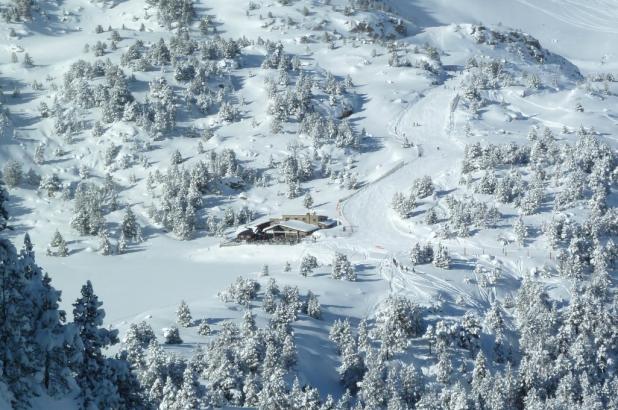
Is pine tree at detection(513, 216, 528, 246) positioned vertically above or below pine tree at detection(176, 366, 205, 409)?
below

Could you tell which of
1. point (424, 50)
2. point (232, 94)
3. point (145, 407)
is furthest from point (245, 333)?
point (424, 50)

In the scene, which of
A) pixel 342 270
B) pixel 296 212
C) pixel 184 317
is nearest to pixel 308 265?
pixel 342 270

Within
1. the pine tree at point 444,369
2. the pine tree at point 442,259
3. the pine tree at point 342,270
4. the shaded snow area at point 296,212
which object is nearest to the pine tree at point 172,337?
the shaded snow area at point 296,212

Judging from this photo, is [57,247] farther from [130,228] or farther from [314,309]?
[314,309]

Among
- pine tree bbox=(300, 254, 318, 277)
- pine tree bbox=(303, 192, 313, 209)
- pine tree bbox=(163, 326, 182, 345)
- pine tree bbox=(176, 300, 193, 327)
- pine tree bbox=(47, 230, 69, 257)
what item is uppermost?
pine tree bbox=(163, 326, 182, 345)

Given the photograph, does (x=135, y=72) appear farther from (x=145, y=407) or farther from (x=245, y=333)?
(x=145, y=407)

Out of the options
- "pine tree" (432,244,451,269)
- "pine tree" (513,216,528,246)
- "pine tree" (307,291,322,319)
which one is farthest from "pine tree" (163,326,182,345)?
"pine tree" (513,216,528,246)

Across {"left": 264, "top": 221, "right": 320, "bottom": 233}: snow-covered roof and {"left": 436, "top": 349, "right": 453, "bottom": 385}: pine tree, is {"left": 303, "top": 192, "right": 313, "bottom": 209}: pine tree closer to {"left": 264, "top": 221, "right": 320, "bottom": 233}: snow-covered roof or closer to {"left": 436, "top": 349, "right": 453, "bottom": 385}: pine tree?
{"left": 264, "top": 221, "right": 320, "bottom": 233}: snow-covered roof
